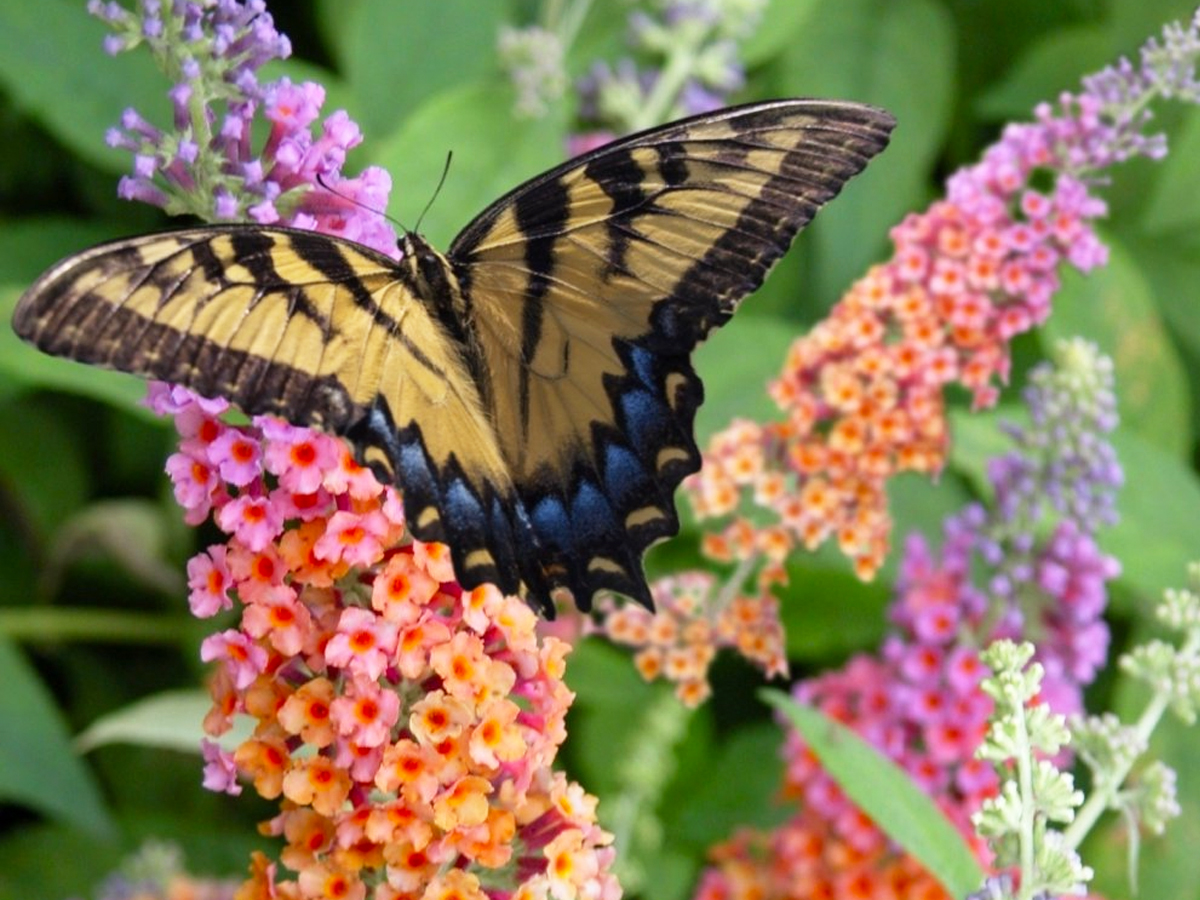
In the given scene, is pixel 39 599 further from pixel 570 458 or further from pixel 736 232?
pixel 736 232

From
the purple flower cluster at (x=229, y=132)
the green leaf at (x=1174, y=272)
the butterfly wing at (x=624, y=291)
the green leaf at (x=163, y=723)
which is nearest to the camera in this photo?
the purple flower cluster at (x=229, y=132)

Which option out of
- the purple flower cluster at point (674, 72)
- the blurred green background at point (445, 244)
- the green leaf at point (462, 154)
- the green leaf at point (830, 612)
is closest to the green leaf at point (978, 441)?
the blurred green background at point (445, 244)

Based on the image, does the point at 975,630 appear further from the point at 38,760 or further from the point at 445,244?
the point at 38,760

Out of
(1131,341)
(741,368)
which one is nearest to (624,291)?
(741,368)

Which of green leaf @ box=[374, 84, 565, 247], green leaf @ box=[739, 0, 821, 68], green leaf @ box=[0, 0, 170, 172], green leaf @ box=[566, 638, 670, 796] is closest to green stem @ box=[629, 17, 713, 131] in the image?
green leaf @ box=[739, 0, 821, 68]

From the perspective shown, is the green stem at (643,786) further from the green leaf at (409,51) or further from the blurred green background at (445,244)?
the green leaf at (409,51)

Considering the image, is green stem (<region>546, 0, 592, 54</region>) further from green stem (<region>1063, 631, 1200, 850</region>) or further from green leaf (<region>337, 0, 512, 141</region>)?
green stem (<region>1063, 631, 1200, 850</region>)

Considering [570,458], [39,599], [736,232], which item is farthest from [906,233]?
[39,599]
